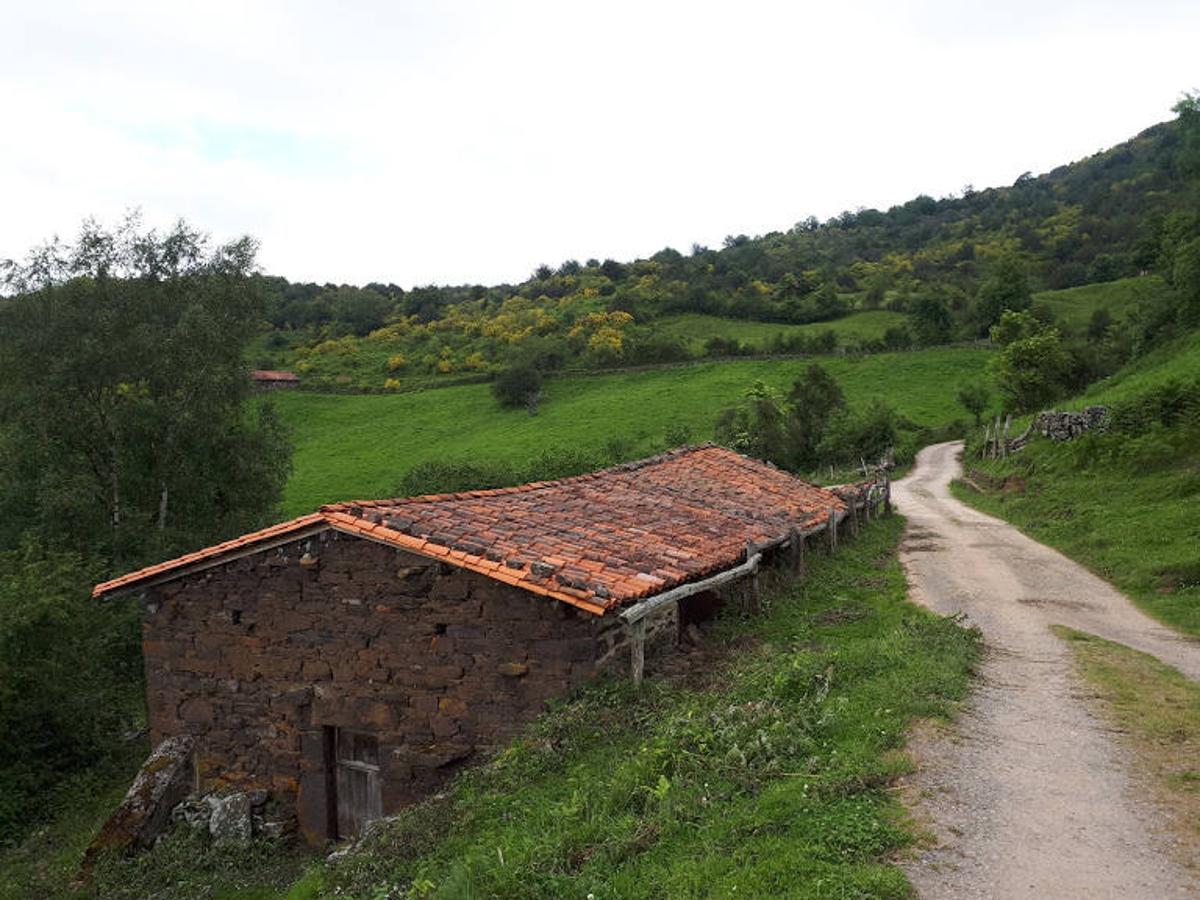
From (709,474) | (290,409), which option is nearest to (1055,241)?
(290,409)

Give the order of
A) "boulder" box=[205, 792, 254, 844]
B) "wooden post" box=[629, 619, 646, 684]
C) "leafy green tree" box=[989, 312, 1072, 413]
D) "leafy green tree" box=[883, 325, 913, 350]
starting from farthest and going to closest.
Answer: "leafy green tree" box=[883, 325, 913, 350] < "leafy green tree" box=[989, 312, 1072, 413] < "boulder" box=[205, 792, 254, 844] < "wooden post" box=[629, 619, 646, 684]

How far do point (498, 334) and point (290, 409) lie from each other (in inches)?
891

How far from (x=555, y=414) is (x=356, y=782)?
136 feet

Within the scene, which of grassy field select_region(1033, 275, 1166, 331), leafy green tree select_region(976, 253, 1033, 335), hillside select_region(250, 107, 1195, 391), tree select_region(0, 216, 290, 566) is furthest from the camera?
hillside select_region(250, 107, 1195, 391)

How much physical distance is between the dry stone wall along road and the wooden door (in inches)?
259

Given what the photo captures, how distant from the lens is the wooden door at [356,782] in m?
10.3

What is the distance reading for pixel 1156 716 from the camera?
821 cm

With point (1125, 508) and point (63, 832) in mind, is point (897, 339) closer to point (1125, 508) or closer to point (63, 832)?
point (1125, 508)

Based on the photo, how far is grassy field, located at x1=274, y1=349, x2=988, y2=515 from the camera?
143 ft

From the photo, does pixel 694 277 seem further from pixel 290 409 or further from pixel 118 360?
pixel 118 360

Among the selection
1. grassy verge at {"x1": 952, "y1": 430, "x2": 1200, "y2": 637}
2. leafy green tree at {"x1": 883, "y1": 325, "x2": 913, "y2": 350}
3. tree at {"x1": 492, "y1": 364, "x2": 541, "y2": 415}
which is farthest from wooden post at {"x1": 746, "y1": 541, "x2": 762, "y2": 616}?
leafy green tree at {"x1": 883, "y1": 325, "x2": 913, "y2": 350}

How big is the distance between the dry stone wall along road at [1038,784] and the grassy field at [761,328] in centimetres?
5123

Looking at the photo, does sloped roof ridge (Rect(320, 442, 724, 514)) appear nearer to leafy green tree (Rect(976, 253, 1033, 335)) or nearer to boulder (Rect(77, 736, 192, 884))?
boulder (Rect(77, 736, 192, 884))

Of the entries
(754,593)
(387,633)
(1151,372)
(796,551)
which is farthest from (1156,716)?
(1151,372)
